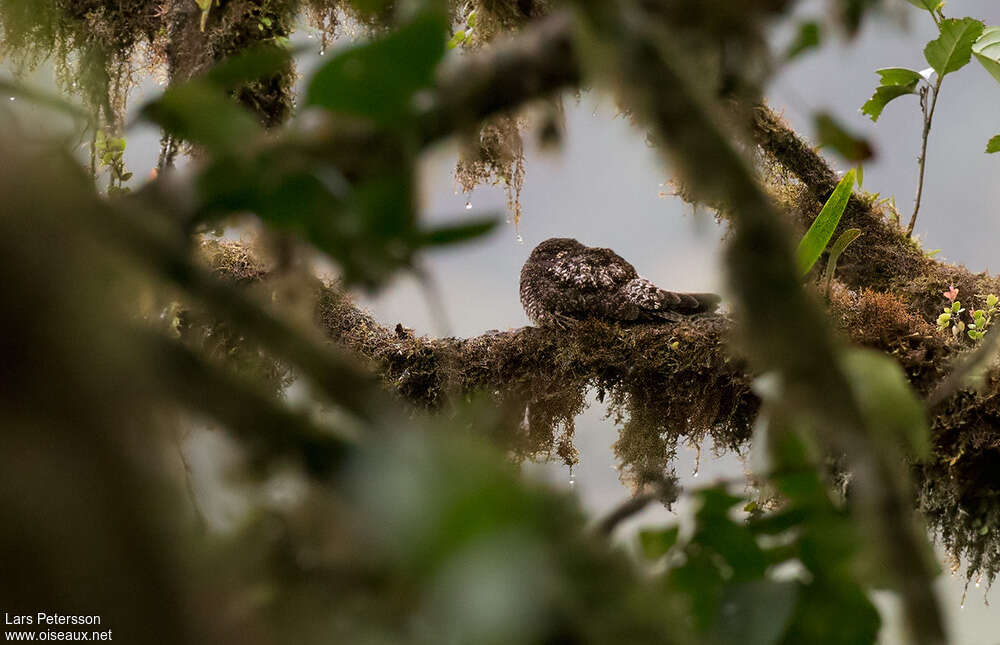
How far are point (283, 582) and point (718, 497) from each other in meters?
0.17

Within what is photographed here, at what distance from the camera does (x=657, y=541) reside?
303 mm

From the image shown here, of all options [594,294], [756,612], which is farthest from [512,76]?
[594,294]

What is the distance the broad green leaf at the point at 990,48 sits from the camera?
1859mm

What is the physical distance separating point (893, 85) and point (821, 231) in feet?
4.36

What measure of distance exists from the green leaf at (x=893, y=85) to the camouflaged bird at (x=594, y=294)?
716 millimetres

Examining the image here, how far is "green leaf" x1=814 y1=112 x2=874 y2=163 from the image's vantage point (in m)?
0.22

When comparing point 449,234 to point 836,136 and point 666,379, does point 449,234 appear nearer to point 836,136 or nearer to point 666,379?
point 836,136

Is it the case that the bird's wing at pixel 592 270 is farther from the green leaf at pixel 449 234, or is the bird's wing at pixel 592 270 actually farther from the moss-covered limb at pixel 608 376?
the green leaf at pixel 449 234

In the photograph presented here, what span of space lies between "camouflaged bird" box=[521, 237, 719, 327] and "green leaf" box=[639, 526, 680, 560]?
5.78ft

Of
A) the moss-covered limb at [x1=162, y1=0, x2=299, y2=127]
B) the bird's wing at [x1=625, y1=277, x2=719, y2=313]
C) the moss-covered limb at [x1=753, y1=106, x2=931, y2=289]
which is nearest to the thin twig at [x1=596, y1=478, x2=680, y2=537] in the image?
the moss-covered limb at [x1=162, y1=0, x2=299, y2=127]

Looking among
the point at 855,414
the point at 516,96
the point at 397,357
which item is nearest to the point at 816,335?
the point at 855,414

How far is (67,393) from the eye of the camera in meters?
0.10

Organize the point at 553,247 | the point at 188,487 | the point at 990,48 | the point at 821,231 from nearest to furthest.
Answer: the point at 188,487, the point at 821,231, the point at 990,48, the point at 553,247

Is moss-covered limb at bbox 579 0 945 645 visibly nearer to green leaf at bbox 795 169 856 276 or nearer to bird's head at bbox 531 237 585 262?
green leaf at bbox 795 169 856 276
